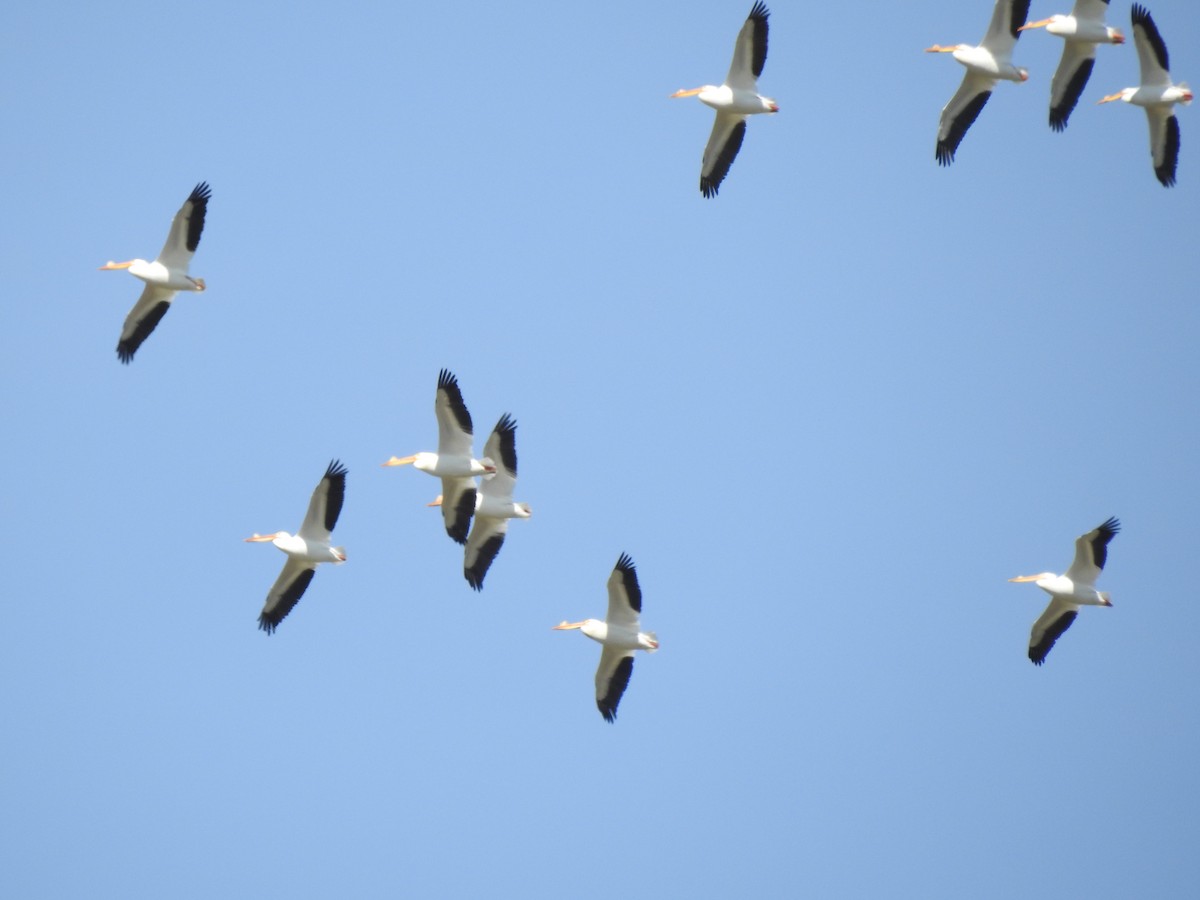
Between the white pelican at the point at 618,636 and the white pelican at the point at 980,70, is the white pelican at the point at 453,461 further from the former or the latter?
the white pelican at the point at 980,70

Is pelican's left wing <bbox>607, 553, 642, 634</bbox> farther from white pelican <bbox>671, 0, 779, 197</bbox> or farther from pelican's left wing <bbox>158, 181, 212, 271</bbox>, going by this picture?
pelican's left wing <bbox>158, 181, 212, 271</bbox>

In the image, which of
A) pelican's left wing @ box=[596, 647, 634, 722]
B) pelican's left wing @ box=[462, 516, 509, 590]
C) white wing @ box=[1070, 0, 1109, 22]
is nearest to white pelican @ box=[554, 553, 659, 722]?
pelican's left wing @ box=[596, 647, 634, 722]

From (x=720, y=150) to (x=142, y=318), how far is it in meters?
6.95

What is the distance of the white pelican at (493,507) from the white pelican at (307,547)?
129cm

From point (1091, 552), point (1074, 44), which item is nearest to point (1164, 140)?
point (1074, 44)

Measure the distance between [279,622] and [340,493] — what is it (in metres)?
1.75

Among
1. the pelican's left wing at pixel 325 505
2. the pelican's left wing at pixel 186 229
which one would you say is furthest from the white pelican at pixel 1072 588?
the pelican's left wing at pixel 186 229

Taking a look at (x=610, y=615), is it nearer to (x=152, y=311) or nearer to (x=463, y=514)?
(x=463, y=514)

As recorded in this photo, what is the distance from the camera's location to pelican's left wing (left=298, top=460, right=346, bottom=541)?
75.2 ft

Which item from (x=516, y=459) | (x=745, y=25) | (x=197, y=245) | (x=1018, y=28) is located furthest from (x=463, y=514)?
(x=1018, y=28)

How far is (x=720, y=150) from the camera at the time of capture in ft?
78.5

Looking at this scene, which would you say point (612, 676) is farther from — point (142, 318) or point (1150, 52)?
point (1150, 52)

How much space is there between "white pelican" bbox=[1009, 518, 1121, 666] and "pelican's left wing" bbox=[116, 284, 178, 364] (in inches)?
408

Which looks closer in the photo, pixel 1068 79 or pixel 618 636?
pixel 618 636
